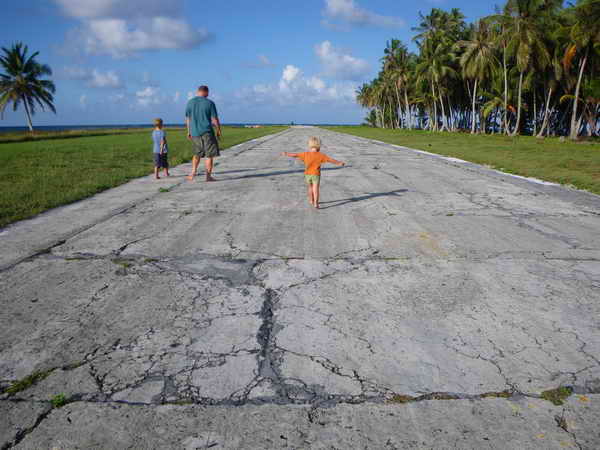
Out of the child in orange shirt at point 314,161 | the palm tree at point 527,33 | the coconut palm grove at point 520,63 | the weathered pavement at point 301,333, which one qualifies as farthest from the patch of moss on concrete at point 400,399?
the palm tree at point 527,33

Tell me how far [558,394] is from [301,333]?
1.48 metres

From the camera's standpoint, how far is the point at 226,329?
2711 millimetres

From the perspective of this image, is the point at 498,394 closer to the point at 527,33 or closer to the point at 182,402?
the point at 182,402

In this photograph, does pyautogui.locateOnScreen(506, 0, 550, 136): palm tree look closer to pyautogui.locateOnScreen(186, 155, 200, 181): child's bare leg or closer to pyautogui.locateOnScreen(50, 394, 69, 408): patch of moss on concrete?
pyautogui.locateOnScreen(186, 155, 200, 181): child's bare leg

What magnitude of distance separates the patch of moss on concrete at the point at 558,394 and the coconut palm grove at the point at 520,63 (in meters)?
30.6

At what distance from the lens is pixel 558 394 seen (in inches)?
80.7

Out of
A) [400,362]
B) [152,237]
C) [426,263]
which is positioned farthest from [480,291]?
[152,237]

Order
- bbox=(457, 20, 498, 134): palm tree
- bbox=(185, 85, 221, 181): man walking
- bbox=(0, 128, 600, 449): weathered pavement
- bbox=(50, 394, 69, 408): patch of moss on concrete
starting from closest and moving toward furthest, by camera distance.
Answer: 1. bbox=(0, 128, 600, 449): weathered pavement
2. bbox=(50, 394, 69, 408): patch of moss on concrete
3. bbox=(185, 85, 221, 181): man walking
4. bbox=(457, 20, 498, 134): palm tree

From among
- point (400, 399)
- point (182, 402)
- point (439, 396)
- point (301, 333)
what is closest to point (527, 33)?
point (301, 333)

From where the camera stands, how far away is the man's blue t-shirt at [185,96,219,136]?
8.28 meters

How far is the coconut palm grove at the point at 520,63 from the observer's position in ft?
94.5

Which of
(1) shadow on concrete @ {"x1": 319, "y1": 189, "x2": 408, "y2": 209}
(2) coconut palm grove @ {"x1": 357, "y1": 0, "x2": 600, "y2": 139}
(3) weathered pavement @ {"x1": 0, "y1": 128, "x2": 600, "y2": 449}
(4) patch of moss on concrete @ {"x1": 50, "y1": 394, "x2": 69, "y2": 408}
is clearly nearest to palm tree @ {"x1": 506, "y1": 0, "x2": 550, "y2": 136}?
(2) coconut palm grove @ {"x1": 357, "y1": 0, "x2": 600, "y2": 139}

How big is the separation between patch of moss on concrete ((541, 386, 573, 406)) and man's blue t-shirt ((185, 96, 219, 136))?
757cm

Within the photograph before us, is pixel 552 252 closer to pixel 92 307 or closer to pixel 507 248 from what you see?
pixel 507 248
